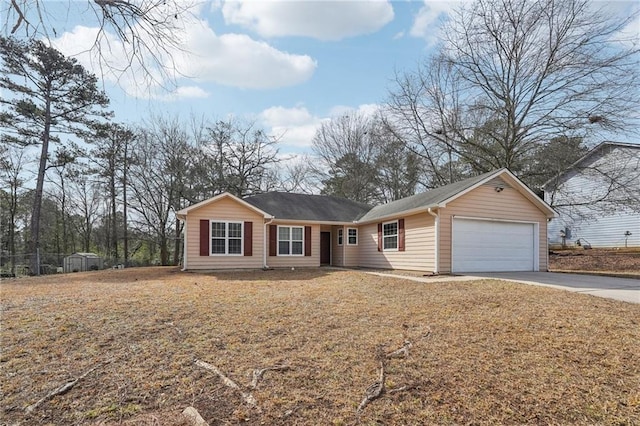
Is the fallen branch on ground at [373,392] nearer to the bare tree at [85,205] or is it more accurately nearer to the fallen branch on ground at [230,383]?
the fallen branch on ground at [230,383]

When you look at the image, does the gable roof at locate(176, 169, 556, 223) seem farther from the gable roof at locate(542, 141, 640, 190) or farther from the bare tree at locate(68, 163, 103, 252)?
the bare tree at locate(68, 163, 103, 252)

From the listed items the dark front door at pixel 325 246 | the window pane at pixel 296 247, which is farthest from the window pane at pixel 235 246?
the dark front door at pixel 325 246

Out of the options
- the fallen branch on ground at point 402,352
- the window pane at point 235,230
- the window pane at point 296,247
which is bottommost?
the fallen branch on ground at point 402,352

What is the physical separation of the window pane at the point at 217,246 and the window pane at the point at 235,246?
1.05 feet

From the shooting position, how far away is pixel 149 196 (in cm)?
2564

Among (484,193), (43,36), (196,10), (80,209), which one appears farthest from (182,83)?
(80,209)

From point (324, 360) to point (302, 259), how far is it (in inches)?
510

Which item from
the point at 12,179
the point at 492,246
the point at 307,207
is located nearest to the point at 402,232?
the point at 492,246

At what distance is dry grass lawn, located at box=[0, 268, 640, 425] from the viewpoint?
309 centimetres

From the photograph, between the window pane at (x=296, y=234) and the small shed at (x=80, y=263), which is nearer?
the window pane at (x=296, y=234)

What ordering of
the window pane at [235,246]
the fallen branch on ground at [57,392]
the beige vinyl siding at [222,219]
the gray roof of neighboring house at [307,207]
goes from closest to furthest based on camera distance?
Answer: the fallen branch on ground at [57,392] → the beige vinyl siding at [222,219] → the window pane at [235,246] → the gray roof of neighboring house at [307,207]

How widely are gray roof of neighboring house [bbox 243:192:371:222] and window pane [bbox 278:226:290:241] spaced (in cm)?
59

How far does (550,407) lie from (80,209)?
3370 centimetres

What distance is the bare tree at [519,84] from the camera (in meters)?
16.3
